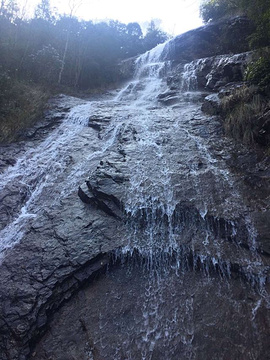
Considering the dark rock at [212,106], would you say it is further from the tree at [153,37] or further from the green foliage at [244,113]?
the tree at [153,37]

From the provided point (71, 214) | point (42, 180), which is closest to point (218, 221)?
point (71, 214)

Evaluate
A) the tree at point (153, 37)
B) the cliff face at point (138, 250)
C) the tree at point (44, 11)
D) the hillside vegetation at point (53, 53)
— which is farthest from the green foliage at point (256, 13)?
the tree at point (44, 11)

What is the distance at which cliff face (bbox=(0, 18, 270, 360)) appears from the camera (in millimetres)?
3635

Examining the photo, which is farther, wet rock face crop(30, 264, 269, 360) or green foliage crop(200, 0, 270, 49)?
green foliage crop(200, 0, 270, 49)

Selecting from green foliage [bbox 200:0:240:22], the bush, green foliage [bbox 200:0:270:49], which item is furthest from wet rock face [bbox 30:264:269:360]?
green foliage [bbox 200:0:240:22]

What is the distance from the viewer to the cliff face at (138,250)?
3.63 metres

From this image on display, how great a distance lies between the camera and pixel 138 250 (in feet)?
14.7

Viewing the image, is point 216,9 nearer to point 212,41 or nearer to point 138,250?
point 212,41

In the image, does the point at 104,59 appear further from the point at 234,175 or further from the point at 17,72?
the point at 234,175

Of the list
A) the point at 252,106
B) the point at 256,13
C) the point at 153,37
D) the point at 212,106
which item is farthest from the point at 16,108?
the point at 153,37

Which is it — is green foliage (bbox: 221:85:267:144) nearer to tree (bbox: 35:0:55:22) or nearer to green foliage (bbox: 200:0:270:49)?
green foliage (bbox: 200:0:270:49)

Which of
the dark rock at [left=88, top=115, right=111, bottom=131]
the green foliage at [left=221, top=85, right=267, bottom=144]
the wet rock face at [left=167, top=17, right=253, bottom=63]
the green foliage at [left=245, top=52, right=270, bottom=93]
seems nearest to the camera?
the green foliage at [left=221, top=85, right=267, bottom=144]

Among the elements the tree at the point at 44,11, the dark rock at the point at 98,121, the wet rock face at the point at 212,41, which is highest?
the tree at the point at 44,11

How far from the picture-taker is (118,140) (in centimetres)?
760
